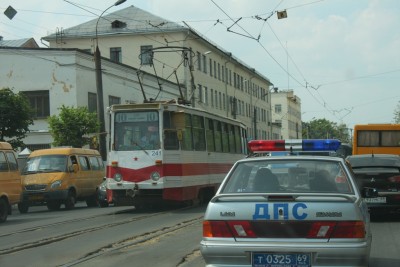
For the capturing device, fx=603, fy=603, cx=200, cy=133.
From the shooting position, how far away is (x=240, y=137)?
87.2 ft

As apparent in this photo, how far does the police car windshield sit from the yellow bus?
20734 mm

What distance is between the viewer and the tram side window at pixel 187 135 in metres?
18.9

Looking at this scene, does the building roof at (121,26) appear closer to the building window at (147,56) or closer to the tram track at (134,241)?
the building window at (147,56)

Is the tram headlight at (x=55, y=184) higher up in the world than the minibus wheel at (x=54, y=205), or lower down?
higher up

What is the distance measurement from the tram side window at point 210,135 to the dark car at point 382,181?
807 cm

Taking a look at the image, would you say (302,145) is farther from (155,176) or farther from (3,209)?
(3,209)

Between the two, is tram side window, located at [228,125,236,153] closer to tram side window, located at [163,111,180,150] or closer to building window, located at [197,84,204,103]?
tram side window, located at [163,111,180,150]

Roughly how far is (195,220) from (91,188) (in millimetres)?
9908

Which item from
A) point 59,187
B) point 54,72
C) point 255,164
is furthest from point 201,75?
point 255,164

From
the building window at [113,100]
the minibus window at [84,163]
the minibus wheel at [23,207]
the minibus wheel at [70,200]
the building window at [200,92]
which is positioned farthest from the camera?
the building window at [200,92]

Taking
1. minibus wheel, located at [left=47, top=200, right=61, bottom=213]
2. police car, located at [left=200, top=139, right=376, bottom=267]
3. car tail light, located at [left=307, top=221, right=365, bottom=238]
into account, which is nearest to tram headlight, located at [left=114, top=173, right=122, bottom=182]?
minibus wheel, located at [left=47, top=200, right=61, bottom=213]

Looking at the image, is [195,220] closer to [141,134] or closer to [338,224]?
[141,134]

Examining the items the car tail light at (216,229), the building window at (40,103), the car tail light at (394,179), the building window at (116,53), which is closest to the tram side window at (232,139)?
the car tail light at (394,179)

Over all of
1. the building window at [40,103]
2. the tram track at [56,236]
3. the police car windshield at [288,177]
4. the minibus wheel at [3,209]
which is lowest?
the tram track at [56,236]
